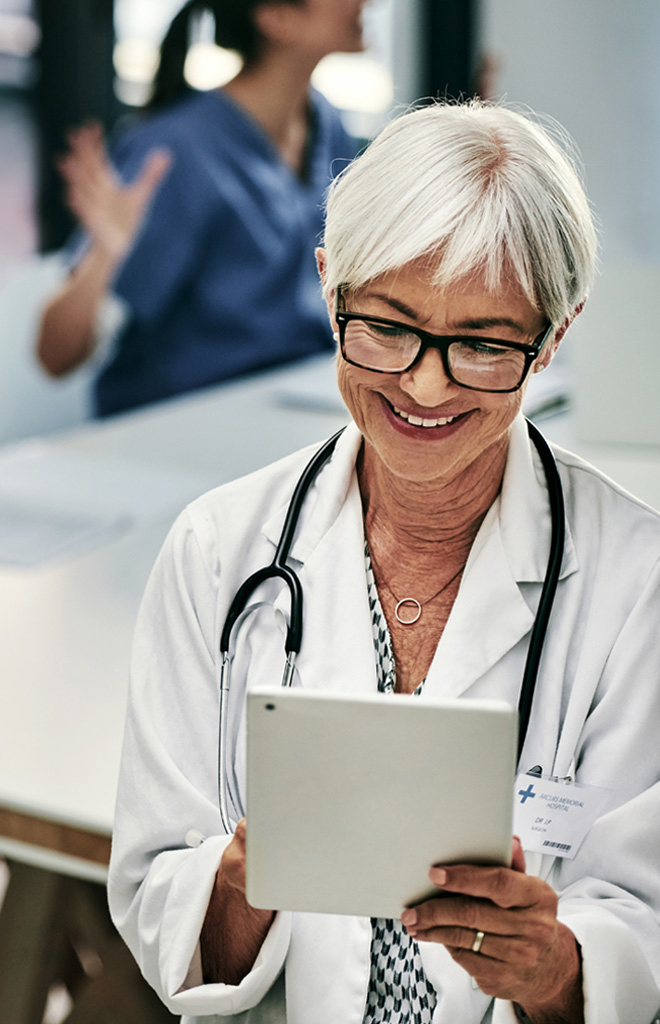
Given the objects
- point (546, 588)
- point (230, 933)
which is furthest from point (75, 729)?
point (546, 588)

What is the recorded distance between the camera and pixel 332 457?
1073 mm

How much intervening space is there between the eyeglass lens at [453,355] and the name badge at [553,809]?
0.35 metres

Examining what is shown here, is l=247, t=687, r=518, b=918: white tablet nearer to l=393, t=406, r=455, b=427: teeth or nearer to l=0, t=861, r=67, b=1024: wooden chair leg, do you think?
l=393, t=406, r=455, b=427: teeth

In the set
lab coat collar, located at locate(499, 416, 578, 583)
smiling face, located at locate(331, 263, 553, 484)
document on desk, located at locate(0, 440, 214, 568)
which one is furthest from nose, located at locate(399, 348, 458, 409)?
document on desk, located at locate(0, 440, 214, 568)

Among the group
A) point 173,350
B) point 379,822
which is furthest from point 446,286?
point 173,350

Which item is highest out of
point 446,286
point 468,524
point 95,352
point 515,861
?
point 446,286

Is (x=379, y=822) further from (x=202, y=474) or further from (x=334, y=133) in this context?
(x=334, y=133)

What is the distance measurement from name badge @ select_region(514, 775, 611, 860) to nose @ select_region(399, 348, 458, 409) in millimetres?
337

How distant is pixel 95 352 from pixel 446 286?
2.31 meters

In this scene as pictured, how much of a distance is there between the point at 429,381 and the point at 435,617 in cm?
25

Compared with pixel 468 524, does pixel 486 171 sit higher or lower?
higher

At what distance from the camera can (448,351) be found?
33.7 inches

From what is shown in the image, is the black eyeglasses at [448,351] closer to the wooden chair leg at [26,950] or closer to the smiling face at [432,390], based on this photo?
the smiling face at [432,390]

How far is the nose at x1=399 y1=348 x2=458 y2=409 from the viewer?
86cm
